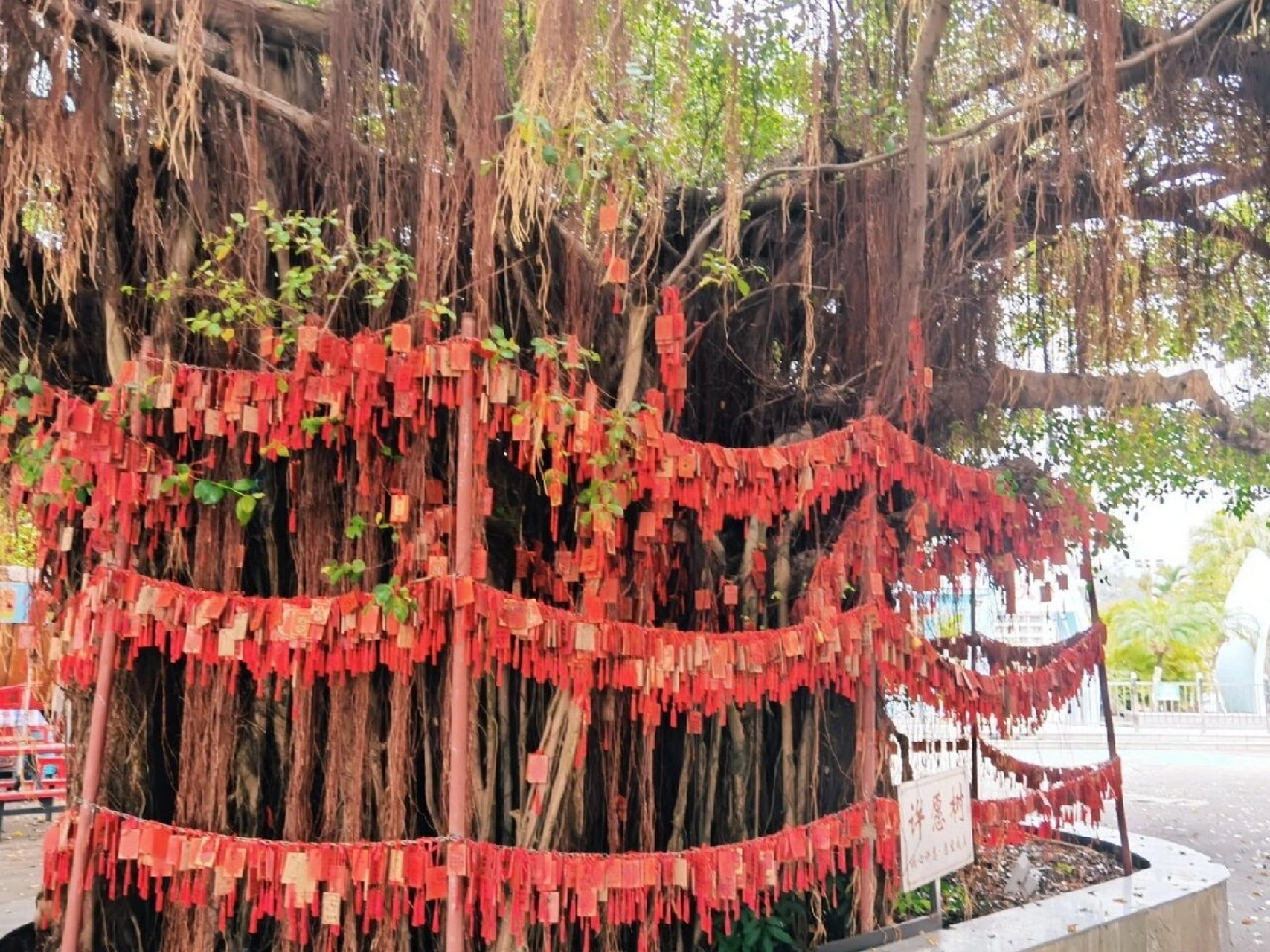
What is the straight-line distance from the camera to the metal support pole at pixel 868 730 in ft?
12.5

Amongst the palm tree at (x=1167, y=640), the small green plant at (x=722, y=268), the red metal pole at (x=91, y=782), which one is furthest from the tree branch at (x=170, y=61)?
the palm tree at (x=1167, y=640)

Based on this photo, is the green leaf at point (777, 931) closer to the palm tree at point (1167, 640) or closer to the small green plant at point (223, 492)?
the small green plant at point (223, 492)

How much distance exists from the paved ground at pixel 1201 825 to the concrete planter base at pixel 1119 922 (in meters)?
0.53

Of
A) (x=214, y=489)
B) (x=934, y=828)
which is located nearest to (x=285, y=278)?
(x=214, y=489)

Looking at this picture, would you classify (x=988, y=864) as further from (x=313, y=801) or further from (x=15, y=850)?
(x=15, y=850)

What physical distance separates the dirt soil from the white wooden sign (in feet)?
1.39

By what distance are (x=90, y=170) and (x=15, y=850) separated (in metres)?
5.92

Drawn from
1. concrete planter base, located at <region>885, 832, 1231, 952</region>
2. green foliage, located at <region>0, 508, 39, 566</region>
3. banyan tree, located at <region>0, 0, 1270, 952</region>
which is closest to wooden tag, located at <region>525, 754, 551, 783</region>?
banyan tree, located at <region>0, 0, 1270, 952</region>

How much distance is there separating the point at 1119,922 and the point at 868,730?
1.40 m

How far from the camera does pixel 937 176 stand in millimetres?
4363

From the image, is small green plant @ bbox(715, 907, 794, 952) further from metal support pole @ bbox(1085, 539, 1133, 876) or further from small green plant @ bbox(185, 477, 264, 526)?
small green plant @ bbox(185, 477, 264, 526)

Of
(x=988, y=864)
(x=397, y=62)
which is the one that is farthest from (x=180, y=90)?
(x=988, y=864)

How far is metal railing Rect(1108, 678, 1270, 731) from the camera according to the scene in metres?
17.7

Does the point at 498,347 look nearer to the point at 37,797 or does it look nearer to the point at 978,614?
the point at 978,614
